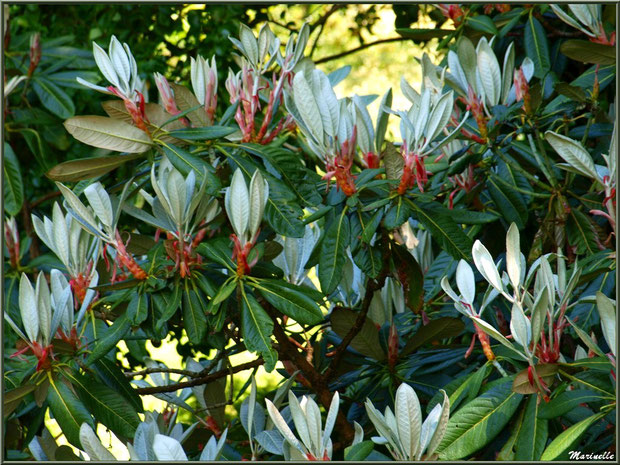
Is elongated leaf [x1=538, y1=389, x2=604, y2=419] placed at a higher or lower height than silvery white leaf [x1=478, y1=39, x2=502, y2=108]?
lower

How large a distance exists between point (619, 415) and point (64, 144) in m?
2.34

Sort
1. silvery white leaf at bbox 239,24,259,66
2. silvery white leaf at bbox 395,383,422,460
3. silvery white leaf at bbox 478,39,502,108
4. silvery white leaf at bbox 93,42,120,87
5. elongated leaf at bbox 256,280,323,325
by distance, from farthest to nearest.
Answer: silvery white leaf at bbox 478,39,502,108 → silvery white leaf at bbox 239,24,259,66 → silvery white leaf at bbox 93,42,120,87 → elongated leaf at bbox 256,280,323,325 → silvery white leaf at bbox 395,383,422,460

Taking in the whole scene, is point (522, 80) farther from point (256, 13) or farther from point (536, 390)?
point (256, 13)

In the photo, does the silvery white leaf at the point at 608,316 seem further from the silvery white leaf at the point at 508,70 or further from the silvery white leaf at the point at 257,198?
the silvery white leaf at the point at 508,70

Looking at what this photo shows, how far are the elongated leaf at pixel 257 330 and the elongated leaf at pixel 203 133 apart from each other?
35 cm

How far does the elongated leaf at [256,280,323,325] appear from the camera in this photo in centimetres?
144

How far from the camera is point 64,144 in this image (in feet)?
9.66

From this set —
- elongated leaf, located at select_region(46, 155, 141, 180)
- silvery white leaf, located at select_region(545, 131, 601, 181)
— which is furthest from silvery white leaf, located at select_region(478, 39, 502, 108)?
elongated leaf, located at select_region(46, 155, 141, 180)

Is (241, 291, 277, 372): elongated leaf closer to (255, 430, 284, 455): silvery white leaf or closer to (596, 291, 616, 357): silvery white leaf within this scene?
(255, 430, 284, 455): silvery white leaf

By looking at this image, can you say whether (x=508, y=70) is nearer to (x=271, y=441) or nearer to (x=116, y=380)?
Result: (x=271, y=441)

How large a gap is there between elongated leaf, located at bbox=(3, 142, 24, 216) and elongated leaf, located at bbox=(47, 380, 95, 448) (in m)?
1.18

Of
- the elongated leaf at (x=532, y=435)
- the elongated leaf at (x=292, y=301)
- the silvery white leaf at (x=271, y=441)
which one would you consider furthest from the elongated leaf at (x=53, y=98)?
the elongated leaf at (x=532, y=435)

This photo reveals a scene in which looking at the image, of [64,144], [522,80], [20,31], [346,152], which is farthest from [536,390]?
[20,31]

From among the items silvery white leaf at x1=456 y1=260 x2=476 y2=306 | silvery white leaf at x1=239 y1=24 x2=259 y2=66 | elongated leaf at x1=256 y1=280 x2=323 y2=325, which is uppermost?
silvery white leaf at x1=239 y1=24 x2=259 y2=66
